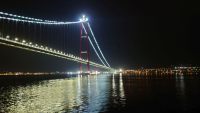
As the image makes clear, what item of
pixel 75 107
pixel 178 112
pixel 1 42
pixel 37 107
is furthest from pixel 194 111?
pixel 1 42

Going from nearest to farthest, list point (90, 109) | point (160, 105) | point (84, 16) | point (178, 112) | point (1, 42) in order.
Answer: point (178, 112), point (90, 109), point (160, 105), point (1, 42), point (84, 16)

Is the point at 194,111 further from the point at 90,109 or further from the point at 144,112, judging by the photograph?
the point at 90,109

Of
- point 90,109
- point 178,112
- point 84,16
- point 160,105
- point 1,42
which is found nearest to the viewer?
point 178,112

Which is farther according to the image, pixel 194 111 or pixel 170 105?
pixel 170 105

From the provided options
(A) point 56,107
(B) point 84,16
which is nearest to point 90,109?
(A) point 56,107

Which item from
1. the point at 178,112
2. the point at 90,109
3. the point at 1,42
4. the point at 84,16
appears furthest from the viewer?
the point at 84,16

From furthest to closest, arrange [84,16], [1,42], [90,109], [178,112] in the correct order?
[84,16] → [1,42] → [90,109] → [178,112]

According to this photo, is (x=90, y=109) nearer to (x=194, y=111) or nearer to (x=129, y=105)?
(x=129, y=105)

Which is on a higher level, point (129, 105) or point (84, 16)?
point (84, 16)

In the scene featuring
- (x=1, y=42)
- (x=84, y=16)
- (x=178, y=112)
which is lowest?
(x=178, y=112)
